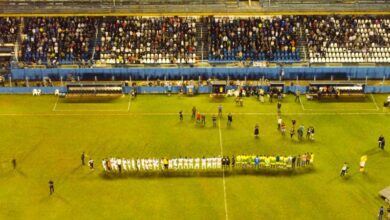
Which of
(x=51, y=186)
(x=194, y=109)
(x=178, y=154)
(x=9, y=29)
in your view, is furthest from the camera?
(x=9, y=29)

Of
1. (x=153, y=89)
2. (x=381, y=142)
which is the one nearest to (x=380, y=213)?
(x=381, y=142)

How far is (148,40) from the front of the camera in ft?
261

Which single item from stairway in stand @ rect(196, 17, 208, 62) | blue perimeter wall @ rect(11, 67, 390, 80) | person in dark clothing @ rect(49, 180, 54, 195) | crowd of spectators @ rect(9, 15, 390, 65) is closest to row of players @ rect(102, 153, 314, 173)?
person in dark clothing @ rect(49, 180, 54, 195)

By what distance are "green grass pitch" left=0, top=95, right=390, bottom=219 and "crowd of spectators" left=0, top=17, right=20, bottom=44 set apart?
1171 centimetres

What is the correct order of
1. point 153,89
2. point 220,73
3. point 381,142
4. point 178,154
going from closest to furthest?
1. point 178,154
2. point 381,142
3. point 153,89
4. point 220,73

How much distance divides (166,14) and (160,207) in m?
38.8

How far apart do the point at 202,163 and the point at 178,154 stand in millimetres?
3713

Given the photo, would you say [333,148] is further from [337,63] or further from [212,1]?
[212,1]

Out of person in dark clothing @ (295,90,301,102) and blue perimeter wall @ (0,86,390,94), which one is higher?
blue perimeter wall @ (0,86,390,94)

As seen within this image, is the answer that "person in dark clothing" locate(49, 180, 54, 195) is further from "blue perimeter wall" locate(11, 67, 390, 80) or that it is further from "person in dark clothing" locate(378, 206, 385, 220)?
"person in dark clothing" locate(378, 206, 385, 220)

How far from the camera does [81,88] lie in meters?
71.8

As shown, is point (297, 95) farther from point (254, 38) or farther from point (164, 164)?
point (164, 164)

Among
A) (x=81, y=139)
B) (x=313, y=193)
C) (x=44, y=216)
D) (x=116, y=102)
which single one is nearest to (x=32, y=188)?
(x=44, y=216)

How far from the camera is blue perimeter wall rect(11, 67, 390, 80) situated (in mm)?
74688
